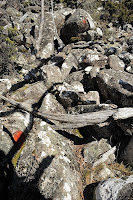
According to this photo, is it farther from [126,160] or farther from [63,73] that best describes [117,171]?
[63,73]

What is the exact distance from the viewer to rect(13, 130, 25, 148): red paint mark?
321 centimetres

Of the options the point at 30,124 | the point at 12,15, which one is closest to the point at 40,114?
the point at 30,124

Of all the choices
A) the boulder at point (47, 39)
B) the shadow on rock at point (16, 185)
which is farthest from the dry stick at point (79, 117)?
the boulder at point (47, 39)

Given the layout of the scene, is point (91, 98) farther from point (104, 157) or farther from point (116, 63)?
point (116, 63)

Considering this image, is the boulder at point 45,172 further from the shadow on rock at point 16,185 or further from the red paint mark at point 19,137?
the red paint mark at point 19,137

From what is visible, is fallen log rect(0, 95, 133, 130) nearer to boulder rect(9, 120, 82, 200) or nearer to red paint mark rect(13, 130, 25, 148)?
boulder rect(9, 120, 82, 200)

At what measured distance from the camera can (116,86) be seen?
4.35 meters

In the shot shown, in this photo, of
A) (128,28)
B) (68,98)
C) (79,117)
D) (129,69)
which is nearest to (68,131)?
(79,117)

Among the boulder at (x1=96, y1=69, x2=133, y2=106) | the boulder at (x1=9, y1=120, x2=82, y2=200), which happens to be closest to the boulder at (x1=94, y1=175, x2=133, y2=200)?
the boulder at (x1=9, y1=120, x2=82, y2=200)

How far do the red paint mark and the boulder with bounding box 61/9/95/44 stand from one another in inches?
286

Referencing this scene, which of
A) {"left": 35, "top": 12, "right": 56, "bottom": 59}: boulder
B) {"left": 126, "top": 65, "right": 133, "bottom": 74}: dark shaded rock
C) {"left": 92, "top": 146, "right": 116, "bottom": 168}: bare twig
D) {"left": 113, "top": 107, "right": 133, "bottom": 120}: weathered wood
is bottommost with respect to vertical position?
{"left": 92, "top": 146, "right": 116, "bottom": 168}: bare twig

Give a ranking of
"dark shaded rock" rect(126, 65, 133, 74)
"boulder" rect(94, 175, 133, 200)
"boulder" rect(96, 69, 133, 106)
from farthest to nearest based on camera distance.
Answer: "dark shaded rock" rect(126, 65, 133, 74)
"boulder" rect(96, 69, 133, 106)
"boulder" rect(94, 175, 133, 200)

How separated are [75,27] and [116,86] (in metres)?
6.25

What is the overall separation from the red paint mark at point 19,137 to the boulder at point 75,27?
7267 millimetres
